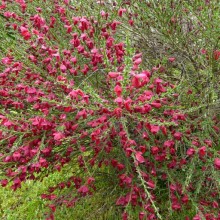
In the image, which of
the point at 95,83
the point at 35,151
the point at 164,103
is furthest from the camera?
the point at 95,83

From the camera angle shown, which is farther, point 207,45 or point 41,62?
point 207,45

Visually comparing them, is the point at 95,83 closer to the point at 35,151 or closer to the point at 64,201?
the point at 35,151

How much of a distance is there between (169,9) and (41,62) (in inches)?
44.7

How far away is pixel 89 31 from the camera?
3.16 metres

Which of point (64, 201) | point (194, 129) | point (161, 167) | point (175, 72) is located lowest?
point (64, 201)

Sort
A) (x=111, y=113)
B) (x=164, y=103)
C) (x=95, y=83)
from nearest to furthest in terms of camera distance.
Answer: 1. (x=111, y=113)
2. (x=164, y=103)
3. (x=95, y=83)

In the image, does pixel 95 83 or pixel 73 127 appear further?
pixel 95 83

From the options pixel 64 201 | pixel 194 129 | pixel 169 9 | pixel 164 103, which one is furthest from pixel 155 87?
pixel 64 201

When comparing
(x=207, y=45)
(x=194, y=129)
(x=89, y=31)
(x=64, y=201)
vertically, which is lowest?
(x=64, y=201)

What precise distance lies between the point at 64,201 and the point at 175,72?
4.57 ft

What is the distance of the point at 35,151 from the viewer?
2756mm

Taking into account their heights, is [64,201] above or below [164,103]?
below

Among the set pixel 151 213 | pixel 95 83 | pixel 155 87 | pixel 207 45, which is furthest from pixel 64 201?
pixel 207 45

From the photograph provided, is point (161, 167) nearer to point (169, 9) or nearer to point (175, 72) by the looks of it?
point (175, 72)
